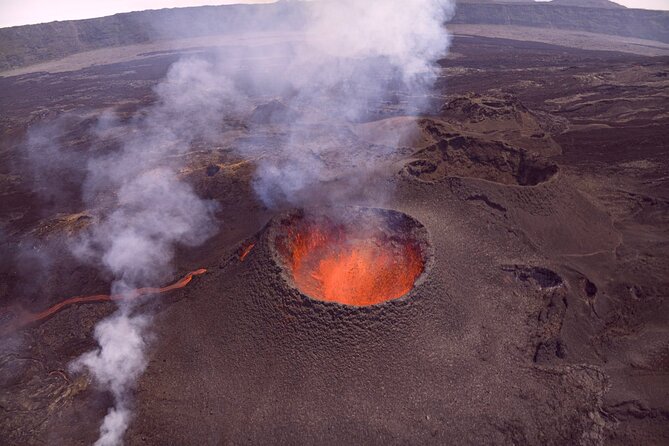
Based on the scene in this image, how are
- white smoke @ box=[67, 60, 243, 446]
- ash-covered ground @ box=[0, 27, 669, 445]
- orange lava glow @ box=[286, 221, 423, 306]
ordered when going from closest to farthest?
1. ash-covered ground @ box=[0, 27, 669, 445]
2. white smoke @ box=[67, 60, 243, 446]
3. orange lava glow @ box=[286, 221, 423, 306]

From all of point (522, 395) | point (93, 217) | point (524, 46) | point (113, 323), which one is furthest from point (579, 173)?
point (524, 46)

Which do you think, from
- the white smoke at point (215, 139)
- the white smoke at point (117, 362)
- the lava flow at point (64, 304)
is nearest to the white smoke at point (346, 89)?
the white smoke at point (215, 139)

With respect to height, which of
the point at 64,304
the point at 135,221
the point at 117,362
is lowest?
the point at 64,304

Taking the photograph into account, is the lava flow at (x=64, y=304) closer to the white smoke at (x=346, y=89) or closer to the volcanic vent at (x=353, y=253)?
the volcanic vent at (x=353, y=253)

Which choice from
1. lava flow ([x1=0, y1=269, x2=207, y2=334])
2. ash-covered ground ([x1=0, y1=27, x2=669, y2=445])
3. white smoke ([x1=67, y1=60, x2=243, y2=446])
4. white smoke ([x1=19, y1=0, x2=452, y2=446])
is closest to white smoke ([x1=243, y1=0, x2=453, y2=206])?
white smoke ([x1=19, y1=0, x2=452, y2=446])

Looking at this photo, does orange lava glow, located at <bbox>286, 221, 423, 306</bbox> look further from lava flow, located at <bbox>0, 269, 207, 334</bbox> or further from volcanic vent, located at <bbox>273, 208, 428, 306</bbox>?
lava flow, located at <bbox>0, 269, 207, 334</bbox>

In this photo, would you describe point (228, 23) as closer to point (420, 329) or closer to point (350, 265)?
point (350, 265)

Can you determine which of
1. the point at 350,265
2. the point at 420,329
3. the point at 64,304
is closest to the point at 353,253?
the point at 350,265
